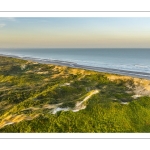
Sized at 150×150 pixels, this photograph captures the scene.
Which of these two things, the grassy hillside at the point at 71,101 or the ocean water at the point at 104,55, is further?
the ocean water at the point at 104,55

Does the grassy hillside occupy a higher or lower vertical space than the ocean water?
lower

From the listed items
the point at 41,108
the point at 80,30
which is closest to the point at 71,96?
the point at 41,108

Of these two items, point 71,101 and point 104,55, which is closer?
point 71,101

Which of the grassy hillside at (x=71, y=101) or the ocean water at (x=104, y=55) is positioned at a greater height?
the ocean water at (x=104, y=55)
